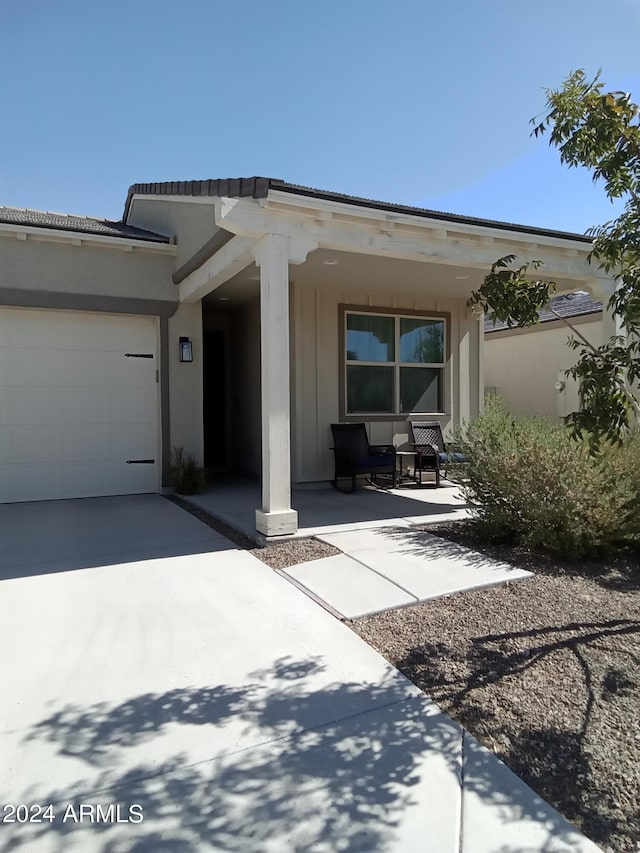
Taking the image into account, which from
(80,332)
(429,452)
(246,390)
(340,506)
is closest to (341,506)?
(340,506)

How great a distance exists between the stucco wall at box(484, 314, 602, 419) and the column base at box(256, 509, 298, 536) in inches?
343

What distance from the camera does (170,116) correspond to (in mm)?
8312

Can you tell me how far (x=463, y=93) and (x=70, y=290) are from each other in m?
5.49

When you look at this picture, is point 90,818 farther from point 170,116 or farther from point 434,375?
point 170,116

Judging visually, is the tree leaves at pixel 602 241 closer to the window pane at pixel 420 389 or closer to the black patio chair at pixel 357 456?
the black patio chair at pixel 357 456

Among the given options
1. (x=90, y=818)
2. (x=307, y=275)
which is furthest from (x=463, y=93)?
(x=90, y=818)

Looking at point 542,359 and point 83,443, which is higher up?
point 542,359

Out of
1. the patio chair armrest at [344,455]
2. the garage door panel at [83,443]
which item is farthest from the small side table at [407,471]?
the garage door panel at [83,443]

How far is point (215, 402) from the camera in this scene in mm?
10430

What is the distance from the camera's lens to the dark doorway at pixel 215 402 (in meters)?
10.2

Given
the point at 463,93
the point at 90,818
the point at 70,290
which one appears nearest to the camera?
the point at 90,818

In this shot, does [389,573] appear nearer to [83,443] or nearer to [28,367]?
[83,443]

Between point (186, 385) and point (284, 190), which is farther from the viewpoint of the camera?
point (186, 385)

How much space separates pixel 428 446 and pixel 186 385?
382 centimetres
